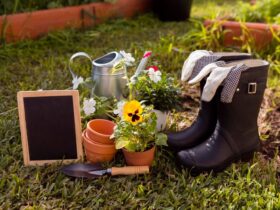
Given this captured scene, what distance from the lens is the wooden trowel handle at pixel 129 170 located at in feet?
5.13

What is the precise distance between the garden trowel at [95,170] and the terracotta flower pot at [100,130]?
10 cm

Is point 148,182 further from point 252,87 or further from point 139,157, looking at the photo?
point 252,87

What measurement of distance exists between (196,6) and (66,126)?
4.02 meters

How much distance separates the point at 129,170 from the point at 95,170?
0.43ft

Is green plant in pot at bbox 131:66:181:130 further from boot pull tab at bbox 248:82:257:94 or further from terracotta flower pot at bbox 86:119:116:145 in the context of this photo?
boot pull tab at bbox 248:82:257:94

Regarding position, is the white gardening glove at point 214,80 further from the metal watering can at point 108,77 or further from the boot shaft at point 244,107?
the metal watering can at point 108,77

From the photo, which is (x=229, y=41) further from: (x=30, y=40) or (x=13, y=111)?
(x=13, y=111)

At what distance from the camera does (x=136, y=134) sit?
1.56m

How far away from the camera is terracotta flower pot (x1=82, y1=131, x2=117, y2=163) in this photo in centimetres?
160

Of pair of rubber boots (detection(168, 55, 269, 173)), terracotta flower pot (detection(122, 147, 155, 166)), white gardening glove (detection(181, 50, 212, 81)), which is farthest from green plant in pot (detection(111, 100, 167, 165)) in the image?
white gardening glove (detection(181, 50, 212, 81))

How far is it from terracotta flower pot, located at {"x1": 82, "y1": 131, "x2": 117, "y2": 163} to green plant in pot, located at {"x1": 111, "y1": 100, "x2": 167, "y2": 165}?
0.19 ft

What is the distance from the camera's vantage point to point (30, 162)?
5.34ft

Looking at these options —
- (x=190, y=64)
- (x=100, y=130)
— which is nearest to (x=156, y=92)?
(x=190, y=64)

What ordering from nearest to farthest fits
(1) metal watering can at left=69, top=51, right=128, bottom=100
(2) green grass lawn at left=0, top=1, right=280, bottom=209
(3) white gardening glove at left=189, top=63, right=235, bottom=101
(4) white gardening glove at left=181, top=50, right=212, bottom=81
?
(2) green grass lawn at left=0, top=1, right=280, bottom=209, (3) white gardening glove at left=189, top=63, right=235, bottom=101, (4) white gardening glove at left=181, top=50, right=212, bottom=81, (1) metal watering can at left=69, top=51, right=128, bottom=100
